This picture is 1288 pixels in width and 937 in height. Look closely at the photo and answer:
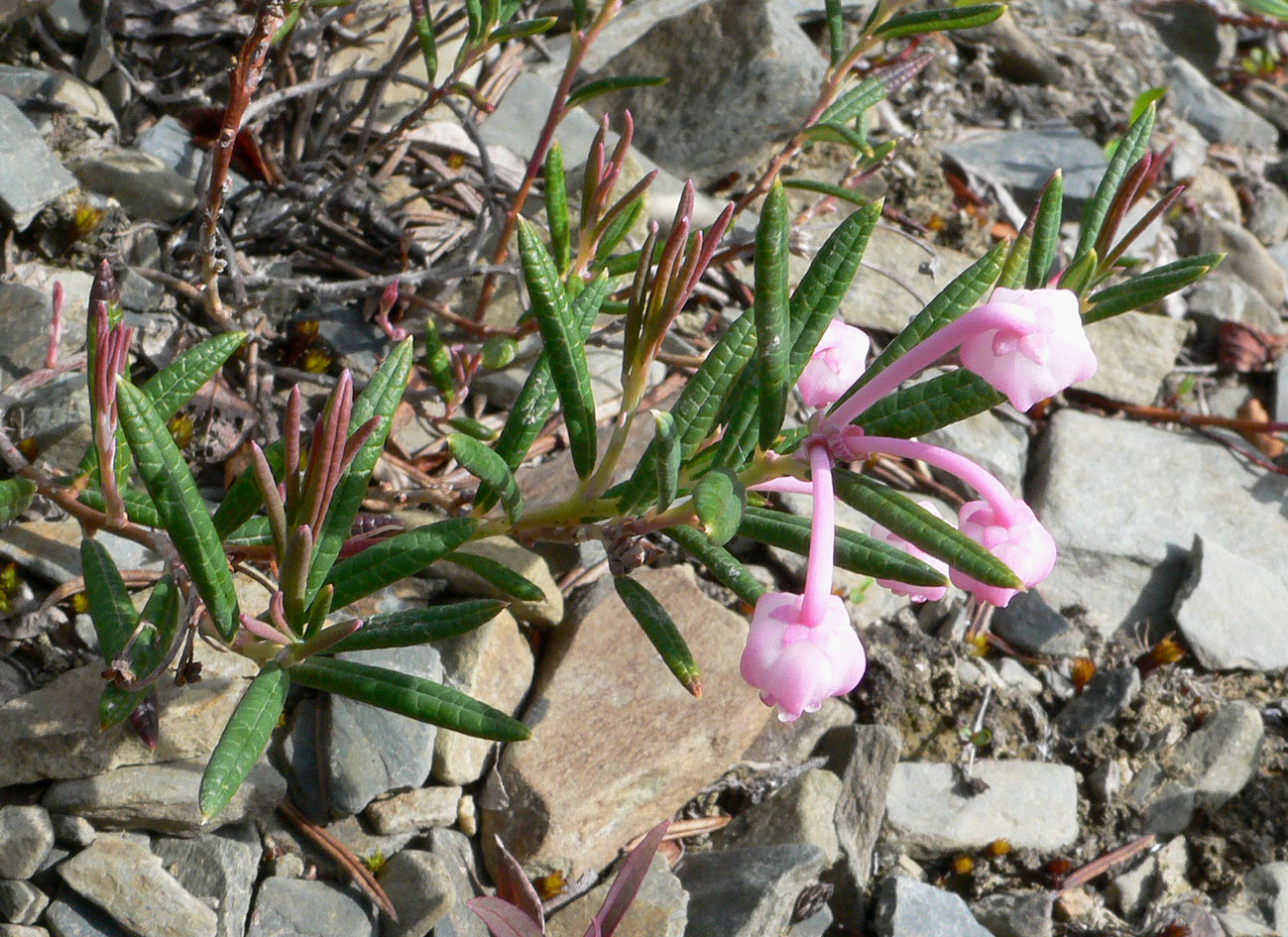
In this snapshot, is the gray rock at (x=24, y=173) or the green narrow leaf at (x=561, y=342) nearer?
the green narrow leaf at (x=561, y=342)

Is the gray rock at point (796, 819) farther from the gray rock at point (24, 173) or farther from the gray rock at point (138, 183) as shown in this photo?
the gray rock at point (24, 173)

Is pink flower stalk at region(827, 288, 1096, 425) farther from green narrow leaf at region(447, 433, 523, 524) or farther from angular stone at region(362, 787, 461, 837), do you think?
angular stone at region(362, 787, 461, 837)

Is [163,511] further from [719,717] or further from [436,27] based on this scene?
[436,27]

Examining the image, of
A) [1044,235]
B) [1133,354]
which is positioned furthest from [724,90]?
[1044,235]

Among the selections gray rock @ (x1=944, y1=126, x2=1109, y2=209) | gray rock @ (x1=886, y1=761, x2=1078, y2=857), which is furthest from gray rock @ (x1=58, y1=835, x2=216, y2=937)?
gray rock @ (x1=944, y1=126, x2=1109, y2=209)

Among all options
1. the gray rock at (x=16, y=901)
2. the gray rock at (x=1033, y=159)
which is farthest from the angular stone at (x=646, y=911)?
the gray rock at (x=1033, y=159)

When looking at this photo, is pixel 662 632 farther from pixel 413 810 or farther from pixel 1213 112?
pixel 1213 112

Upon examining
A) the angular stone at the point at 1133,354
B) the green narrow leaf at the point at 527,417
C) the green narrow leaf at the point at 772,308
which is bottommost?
the angular stone at the point at 1133,354

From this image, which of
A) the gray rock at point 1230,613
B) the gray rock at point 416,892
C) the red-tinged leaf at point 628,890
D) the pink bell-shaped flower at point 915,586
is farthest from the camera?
the gray rock at point 1230,613
